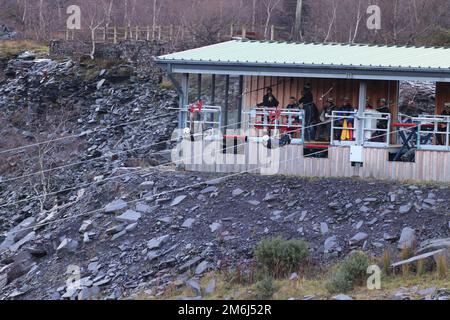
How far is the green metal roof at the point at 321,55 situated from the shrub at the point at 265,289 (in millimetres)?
7399

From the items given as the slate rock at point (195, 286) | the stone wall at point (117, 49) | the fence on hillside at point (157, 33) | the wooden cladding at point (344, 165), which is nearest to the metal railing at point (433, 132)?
the wooden cladding at point (344, 165)

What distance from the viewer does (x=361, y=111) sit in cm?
2955

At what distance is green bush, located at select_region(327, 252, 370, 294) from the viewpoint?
76.4 ft

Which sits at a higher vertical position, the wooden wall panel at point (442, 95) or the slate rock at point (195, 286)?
the wooden wall panel at point (442, 95)

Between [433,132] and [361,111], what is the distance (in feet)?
6.40

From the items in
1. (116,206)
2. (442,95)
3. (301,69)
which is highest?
(301,69)

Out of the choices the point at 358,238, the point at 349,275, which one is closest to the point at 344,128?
the point at 358,238

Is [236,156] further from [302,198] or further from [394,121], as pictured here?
[394,121]

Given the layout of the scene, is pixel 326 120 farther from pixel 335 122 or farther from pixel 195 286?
pixel 195 286

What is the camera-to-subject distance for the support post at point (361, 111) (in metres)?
29.2

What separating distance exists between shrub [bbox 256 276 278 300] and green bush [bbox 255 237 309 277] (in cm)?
127

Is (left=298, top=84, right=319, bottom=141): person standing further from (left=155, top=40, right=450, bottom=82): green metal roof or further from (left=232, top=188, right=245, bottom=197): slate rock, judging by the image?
(left=232, top=188, right=245, bottom=197): slate rock

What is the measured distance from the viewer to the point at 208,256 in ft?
85.4

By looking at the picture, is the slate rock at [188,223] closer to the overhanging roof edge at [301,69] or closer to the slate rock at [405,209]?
the overhanging roof edge at [301,69]
